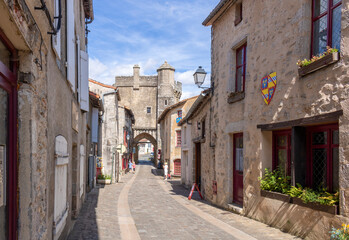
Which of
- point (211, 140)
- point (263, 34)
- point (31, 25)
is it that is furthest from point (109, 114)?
point (31, 25)

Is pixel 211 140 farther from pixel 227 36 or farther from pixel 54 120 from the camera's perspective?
pixel 54 120

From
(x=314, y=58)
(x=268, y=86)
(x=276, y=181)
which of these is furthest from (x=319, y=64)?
(x=276, y=181)

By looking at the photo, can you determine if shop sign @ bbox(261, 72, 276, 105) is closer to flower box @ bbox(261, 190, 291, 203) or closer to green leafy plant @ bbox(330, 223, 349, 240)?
flower box @ bbox(261, 190, 291, 203)

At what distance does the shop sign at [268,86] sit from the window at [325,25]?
1148 millimetres

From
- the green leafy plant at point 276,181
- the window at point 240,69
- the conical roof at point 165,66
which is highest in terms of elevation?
the conical roof at point 165,66

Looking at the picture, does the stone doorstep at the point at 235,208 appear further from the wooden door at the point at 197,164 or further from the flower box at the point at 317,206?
the wooden door at the point at 197,164

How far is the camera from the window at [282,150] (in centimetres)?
755

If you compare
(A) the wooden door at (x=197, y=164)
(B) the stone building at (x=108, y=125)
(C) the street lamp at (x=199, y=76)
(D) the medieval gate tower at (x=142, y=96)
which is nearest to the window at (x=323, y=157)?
(C) the street lamp at (x=199, y=76)

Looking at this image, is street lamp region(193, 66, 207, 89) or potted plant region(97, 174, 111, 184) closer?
street lamp region(193, 66, 207, 89)

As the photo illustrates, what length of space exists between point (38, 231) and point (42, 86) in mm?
1461

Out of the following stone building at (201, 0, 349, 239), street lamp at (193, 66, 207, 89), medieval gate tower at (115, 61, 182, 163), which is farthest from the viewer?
medieval gate tower at (115, 61, 182, 163)

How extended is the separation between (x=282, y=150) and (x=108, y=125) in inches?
609

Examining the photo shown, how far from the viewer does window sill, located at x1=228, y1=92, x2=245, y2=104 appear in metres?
9.27

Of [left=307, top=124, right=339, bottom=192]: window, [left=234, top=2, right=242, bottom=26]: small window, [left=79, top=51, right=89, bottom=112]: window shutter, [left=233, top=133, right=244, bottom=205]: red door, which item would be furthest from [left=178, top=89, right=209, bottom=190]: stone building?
[left=307, top=124, right=339, bottom=192]: window
